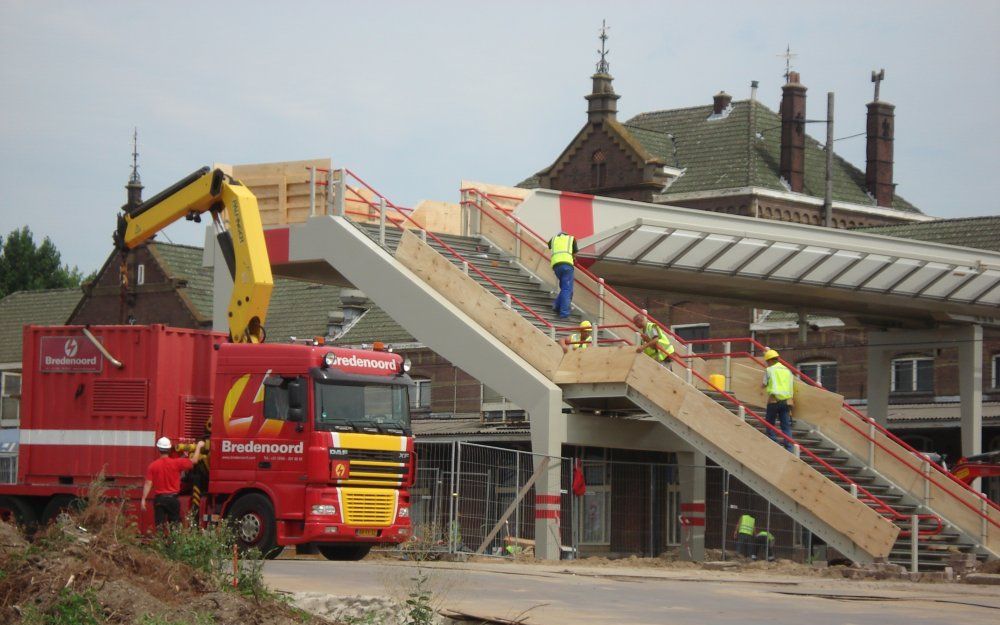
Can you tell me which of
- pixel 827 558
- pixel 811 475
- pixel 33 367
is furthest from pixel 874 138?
pixel 33 367

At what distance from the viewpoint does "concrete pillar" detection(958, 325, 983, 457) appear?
39.7 metres

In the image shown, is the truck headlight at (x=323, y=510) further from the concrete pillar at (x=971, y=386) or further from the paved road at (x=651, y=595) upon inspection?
the concrete pillar at (x=971, y=386)

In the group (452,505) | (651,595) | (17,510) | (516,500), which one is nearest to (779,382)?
(516,500)

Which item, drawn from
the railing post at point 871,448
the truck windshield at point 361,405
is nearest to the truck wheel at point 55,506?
the truck windshield at point 361,405

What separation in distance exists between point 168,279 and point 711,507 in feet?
117

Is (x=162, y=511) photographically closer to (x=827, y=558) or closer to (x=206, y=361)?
(x=206, y=361)

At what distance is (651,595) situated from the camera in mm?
17906

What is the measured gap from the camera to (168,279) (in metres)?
70.9

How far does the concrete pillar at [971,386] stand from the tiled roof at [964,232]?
40.3 ft

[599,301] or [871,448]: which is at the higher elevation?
[599,301]

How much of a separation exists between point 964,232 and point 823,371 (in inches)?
259

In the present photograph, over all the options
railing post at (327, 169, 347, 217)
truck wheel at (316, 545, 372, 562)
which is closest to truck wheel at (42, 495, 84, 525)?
truck wheel at (316, 545, 372, 562)

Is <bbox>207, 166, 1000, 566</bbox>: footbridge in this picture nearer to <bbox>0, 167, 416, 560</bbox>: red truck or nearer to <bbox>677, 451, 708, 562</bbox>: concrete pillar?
<bbox>677, 451, 708, 562</bbox>: concrete pillar

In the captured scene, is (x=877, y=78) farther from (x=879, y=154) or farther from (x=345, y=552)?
(x=345, y=552)
